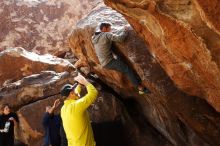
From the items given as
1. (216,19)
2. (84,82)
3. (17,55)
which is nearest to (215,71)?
(216,19)

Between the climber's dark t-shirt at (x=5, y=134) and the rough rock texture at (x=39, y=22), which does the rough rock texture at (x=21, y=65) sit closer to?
the climber's dark t-shirt at (x=5, y=134)

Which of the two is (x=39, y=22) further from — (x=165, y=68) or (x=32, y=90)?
(x=165, y=68)

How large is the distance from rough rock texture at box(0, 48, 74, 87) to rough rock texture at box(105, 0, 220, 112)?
26.8 ft

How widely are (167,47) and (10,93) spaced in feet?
25.8

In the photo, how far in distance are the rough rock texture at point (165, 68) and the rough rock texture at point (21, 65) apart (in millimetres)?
2889

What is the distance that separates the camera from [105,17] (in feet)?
34.9

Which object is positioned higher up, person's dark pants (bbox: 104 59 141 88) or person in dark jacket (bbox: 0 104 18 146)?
person's dark pants (bbox: 104 59 141 88)

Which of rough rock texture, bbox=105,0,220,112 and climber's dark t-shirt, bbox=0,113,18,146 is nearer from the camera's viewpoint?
rough rock texture, bbox=105,0,220,112

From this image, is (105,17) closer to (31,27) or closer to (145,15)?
(145,15)

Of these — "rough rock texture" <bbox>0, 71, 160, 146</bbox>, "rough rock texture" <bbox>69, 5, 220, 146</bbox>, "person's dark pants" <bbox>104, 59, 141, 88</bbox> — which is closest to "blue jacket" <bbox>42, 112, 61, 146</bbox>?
"person's dark pants" <bbox>104, 59, 141, 88</bbox>

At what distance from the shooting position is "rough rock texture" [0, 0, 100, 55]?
1045 inches

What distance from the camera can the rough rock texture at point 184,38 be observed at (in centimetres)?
627

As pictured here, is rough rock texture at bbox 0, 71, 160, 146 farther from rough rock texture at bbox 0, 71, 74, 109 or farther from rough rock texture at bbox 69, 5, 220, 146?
rough rock texture at bbox 69, 5, 220, 146

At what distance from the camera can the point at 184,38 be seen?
6949 millimetres
